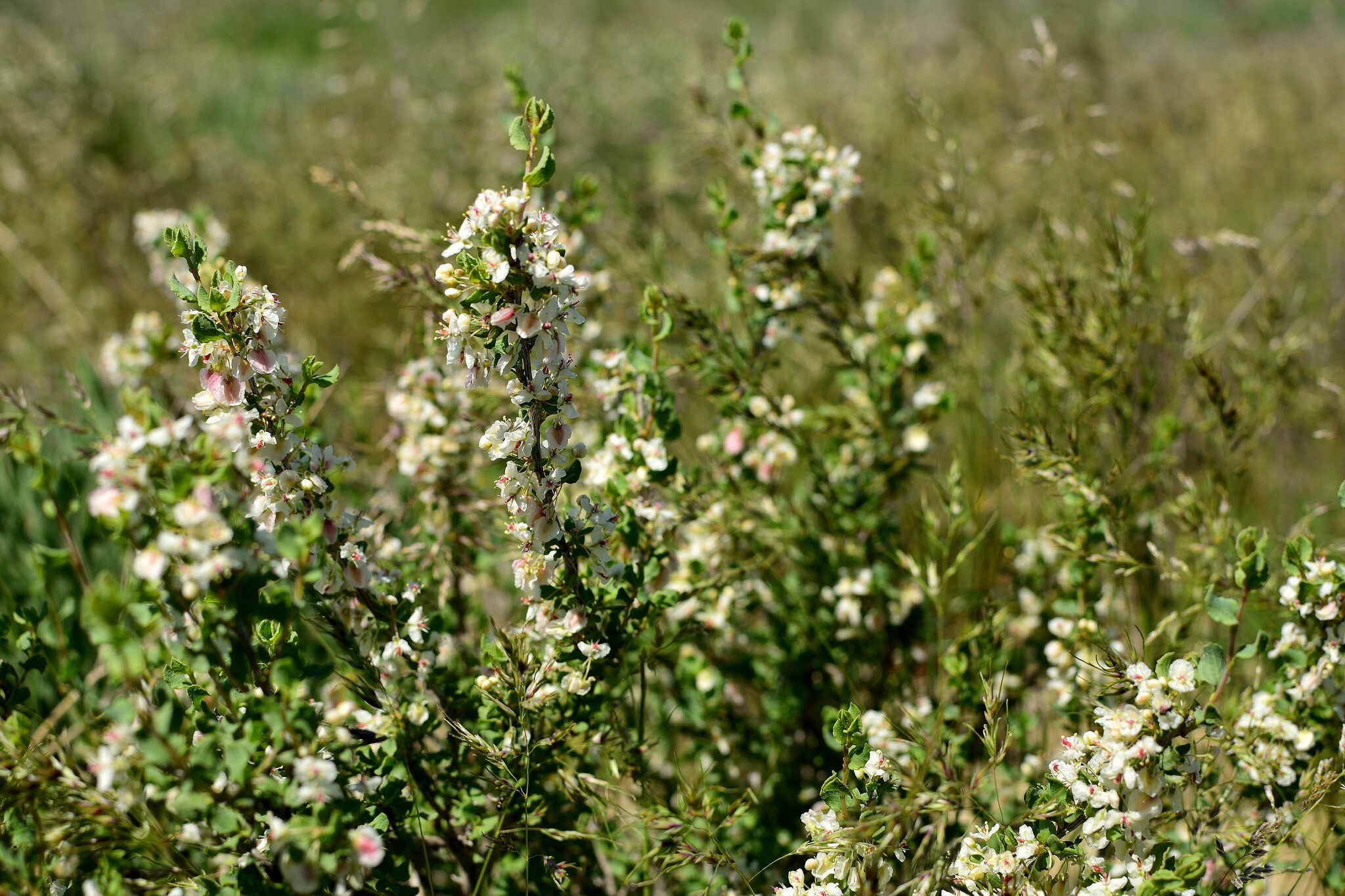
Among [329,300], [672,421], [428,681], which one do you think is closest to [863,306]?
[672,421]

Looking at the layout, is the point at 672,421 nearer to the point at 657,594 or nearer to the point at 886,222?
the point at 657,594

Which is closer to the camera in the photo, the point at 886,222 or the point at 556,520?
the point at 556,520

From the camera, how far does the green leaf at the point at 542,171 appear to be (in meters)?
1.22

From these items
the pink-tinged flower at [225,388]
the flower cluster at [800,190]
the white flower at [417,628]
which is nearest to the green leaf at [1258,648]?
the flower cluster at [800,190]

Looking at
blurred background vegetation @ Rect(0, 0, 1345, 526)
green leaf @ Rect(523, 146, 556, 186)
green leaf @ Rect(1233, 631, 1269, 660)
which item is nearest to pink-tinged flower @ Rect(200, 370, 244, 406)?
green leaf @ Rect(523, 146, 556, 186)

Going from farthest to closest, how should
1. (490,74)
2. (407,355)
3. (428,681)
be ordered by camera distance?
(490,74), (407,355), (428,681)

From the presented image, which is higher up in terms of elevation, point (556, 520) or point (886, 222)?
point (886, 222)

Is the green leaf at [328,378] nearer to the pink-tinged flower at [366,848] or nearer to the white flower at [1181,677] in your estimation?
the pink-tinged flower at [366,848]

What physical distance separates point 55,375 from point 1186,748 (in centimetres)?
355

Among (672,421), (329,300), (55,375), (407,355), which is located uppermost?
(329,300)

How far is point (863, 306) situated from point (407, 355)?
1136 mm

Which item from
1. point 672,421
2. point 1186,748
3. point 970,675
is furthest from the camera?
point 970,675

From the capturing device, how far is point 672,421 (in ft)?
5.54

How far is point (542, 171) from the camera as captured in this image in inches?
48.7
